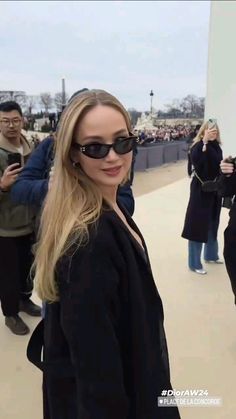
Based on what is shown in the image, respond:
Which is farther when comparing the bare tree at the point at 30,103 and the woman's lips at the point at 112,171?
the bare tree at the point at 30,103

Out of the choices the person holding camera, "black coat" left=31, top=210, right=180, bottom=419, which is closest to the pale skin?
"black coat" left=31, top=210, right=180, bottom=419

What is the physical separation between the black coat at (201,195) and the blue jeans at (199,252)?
0.56ft

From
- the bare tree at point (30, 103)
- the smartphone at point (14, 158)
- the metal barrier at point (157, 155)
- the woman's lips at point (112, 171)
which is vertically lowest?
the metal barrier at point (157, 155)

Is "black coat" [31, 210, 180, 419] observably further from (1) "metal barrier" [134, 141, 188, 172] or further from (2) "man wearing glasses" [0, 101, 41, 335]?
(1) "metal barrier" [134, 141, 188, 172]

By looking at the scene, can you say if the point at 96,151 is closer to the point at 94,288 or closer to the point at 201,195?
the point at 94,288

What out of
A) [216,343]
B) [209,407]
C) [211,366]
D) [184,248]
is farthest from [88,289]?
[184,248]

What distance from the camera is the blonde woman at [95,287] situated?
40.7 inches

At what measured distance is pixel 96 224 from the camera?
3.50 feet

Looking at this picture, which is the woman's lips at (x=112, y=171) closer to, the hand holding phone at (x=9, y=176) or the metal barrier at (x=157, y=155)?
the hand holding phone at (x=9, y=176)

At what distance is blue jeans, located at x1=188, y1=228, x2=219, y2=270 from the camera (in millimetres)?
4625

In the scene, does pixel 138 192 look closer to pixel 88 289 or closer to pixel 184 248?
pixel 184 248

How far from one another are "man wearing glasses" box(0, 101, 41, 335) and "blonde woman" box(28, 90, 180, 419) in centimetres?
168

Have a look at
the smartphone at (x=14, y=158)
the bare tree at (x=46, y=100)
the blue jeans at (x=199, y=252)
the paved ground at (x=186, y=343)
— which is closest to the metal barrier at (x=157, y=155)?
the bare tree at (x=46, y=100)

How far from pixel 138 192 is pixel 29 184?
785cm
